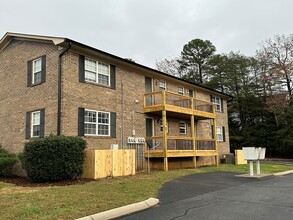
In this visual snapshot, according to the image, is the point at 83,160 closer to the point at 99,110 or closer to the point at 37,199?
the point at 99,110

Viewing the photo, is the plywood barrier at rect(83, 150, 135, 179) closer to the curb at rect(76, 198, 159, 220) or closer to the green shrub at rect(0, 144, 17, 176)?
the green shrub at rect(0, 144, 17, 176)

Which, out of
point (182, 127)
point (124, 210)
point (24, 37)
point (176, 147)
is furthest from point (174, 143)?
point (124, 210)

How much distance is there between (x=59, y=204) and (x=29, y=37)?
12.1m

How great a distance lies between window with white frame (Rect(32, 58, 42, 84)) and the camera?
15988mm

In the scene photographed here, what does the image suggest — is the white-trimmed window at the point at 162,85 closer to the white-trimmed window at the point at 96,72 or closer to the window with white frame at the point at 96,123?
the white-trimmed window at the point at 96,72

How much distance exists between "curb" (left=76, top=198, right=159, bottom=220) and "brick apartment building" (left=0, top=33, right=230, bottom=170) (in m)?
A: 7.43

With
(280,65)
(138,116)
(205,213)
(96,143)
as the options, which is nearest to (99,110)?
(96,143)

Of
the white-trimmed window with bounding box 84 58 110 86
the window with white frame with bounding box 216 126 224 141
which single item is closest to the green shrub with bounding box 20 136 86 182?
the white-trimmed window with bounding box 84 58 110 86

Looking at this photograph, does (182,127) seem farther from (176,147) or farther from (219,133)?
(219,133)

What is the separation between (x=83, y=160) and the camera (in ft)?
42.5

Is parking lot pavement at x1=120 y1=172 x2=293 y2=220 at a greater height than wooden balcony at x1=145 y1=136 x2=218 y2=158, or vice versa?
wooden balcony at x1=145 y1=136 x2=218 y2=158

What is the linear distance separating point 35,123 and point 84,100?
3.04 meters

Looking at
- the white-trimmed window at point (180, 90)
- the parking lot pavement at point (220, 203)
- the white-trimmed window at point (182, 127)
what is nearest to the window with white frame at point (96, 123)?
the parking lot pavement at point (220, 203)

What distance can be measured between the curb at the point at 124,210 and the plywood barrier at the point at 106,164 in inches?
213
